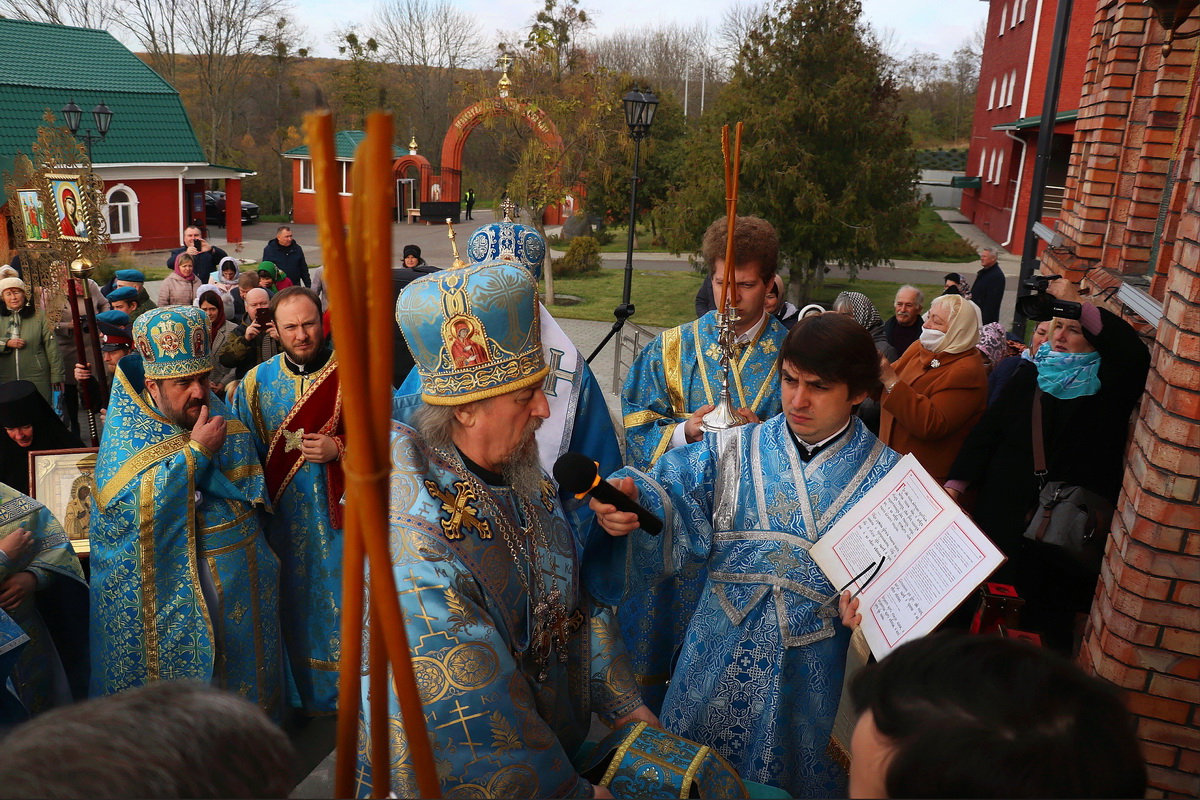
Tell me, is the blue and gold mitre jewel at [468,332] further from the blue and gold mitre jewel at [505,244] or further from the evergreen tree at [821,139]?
the evergreen tree at [821,139]

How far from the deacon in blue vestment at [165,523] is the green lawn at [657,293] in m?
12.8

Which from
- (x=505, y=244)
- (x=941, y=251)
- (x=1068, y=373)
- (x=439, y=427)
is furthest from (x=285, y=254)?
(x=941, y=251)

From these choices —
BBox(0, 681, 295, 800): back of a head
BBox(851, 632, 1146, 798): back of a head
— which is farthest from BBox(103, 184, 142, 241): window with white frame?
BBox(851, 632, 1146, 798): back of a head

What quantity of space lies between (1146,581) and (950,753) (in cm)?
251

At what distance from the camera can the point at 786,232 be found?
49.5 ft

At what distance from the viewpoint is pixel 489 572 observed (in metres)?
1.92

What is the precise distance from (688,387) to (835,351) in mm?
1563

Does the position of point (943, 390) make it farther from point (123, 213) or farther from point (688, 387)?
point (123, 213)

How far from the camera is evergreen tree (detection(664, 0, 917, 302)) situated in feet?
47.8

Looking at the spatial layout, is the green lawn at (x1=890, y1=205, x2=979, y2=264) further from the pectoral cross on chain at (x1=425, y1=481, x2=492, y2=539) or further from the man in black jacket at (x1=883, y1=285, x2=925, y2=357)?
the pectoral cross on chain at (x1=425, y1=481, x2=492, y2=539)

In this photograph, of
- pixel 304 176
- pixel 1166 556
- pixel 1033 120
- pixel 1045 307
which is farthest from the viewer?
pixel 304 176

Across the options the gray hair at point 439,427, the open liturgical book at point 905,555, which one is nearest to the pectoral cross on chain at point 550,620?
the gray hair at point 439,427

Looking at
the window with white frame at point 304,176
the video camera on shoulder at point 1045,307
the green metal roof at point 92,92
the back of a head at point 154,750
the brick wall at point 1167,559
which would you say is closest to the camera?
the back of a head at point 154,750

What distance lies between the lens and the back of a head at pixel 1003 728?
3.35 ft
